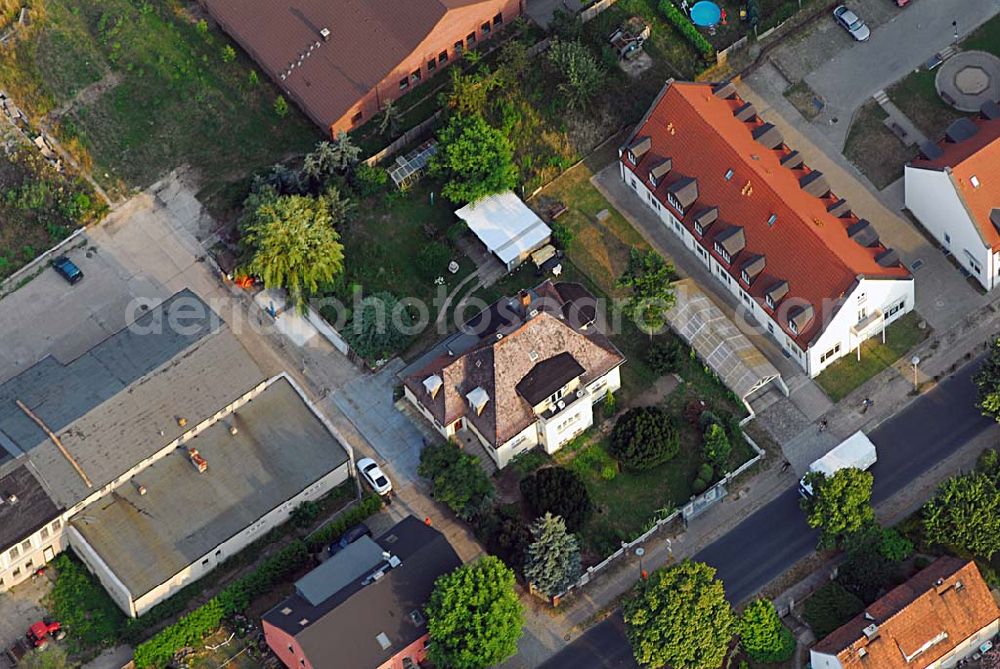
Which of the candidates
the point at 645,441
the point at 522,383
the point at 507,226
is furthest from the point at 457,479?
the point at 507,226

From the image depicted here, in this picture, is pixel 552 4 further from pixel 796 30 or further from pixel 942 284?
pixel 942 284

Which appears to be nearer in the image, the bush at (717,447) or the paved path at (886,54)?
the bush at (717,447)

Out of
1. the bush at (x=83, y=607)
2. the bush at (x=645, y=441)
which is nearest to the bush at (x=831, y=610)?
the bush at (x=645, y=441)

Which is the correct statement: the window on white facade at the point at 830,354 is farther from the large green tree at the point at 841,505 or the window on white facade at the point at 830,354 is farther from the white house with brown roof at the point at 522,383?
the white house with brown roof at the point at 522,383

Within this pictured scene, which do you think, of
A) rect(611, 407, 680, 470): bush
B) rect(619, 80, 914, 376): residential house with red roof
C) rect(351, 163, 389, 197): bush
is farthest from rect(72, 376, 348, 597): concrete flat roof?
rect(619, 80, 914, 376): residential house with red roof

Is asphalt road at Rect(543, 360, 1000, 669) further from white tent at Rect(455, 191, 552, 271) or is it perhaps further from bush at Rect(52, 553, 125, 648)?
bush at Rect(52, 553, 125, 648)

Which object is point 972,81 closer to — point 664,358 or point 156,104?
point 664,358
